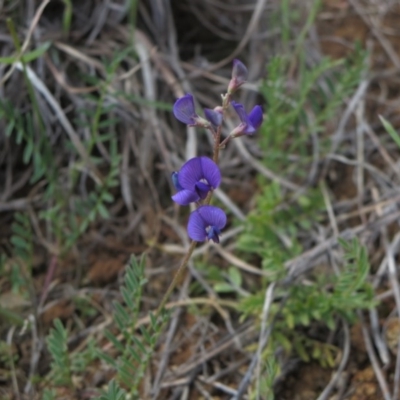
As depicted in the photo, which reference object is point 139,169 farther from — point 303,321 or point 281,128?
point 303,321

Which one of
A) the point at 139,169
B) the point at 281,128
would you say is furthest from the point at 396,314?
the point at 139,169

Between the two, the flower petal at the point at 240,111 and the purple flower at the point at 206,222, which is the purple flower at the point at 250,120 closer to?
the flower petal at the point at 240,111

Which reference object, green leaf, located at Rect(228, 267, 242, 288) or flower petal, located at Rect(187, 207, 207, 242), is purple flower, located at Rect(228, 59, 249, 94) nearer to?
flower petal, located at Rect(187, 207, 207, 242)

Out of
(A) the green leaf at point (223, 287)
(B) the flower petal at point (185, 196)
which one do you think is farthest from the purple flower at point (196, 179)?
(A) the green leaf at point (223, 287)

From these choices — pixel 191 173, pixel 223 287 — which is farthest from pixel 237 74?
pixel 223 287

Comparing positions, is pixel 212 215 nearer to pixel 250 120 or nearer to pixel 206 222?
pixel 206 222

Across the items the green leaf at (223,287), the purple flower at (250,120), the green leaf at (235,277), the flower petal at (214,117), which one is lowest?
the green leaf at (235,277)

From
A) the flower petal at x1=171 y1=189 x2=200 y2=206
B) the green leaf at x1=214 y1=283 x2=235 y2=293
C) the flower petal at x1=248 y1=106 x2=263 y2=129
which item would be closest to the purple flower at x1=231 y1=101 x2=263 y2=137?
the flower petal at x1=248 y1=106 x2=263 y2=129
